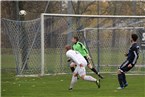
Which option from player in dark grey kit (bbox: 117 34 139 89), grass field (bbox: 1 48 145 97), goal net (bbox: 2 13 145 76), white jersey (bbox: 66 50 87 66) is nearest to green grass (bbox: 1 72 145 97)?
grass field (bbox: 1 48 145 97)

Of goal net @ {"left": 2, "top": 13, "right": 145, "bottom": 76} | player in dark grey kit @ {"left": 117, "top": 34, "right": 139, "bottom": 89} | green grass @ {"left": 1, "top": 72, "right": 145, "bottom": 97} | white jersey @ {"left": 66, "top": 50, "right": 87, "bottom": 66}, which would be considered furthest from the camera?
goal net @ {"left": 2, "top": 13, "right": 145, "bottom": 76}

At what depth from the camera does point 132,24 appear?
1107 inches

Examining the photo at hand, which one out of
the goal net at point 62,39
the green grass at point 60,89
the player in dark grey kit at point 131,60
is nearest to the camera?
the green grass at point 60,89

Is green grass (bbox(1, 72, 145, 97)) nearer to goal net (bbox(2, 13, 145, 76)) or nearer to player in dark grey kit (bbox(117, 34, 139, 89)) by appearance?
player in dark grey kit (bbox(117, 34, 139, 89))

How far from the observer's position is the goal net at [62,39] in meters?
24.6

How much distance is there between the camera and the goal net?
24609 millimetres

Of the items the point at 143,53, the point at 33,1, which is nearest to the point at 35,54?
the point at 143,53

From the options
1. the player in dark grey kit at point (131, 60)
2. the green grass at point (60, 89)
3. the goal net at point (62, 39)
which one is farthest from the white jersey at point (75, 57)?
the goal net at point (62, 39)

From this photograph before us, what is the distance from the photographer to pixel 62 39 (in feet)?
92.3

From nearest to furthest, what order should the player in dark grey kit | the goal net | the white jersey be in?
the white jersey → the player in dark grey kit → the goal net

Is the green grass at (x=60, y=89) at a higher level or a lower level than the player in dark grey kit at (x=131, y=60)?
lower

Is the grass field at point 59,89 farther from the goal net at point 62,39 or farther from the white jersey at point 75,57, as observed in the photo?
the goal net at point 62,39

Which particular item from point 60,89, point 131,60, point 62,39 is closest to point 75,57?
point 60,89

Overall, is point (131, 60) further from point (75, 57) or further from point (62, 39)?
point (62, 39)
